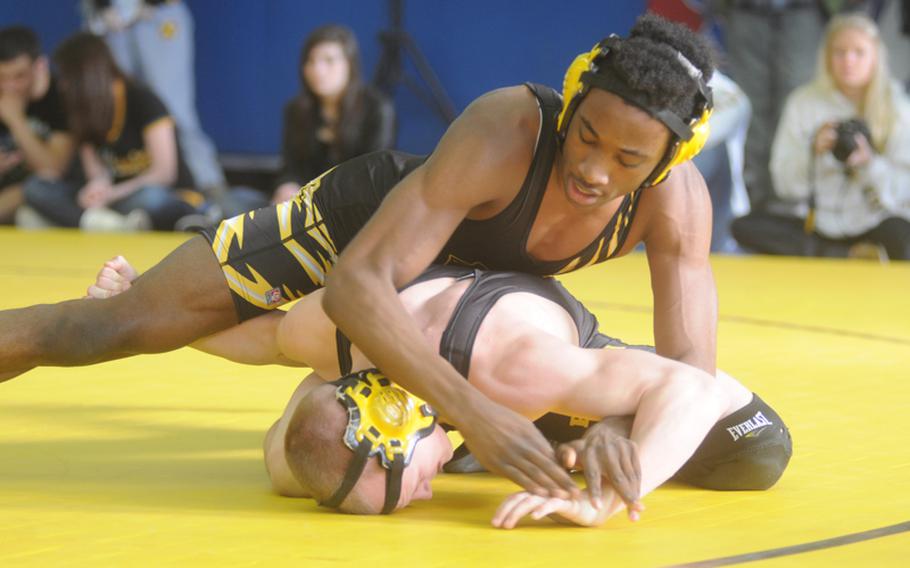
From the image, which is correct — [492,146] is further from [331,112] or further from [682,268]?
[331,112]

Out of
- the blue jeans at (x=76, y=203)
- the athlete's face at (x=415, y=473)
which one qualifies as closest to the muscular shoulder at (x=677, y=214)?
the athlete's face at (x=415, y=473)

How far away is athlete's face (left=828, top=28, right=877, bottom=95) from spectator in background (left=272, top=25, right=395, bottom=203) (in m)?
2.26

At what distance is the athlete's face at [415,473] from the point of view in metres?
2.61

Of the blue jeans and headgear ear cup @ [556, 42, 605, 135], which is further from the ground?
headgear ear cup @ [556, 42, 605, 135]

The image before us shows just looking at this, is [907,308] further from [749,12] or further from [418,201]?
[418,201]

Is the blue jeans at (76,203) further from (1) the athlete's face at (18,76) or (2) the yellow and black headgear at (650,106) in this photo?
(2) the yellow and black headgear at (650,106)

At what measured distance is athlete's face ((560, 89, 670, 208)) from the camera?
2.61 meters

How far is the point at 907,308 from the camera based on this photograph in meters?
5.71

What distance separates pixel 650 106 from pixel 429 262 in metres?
0.46

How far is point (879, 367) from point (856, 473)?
1399 mm

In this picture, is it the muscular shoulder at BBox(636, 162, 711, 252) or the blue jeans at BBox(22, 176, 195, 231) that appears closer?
the muscular shoulder at BBox(636, 162, 711, 252)

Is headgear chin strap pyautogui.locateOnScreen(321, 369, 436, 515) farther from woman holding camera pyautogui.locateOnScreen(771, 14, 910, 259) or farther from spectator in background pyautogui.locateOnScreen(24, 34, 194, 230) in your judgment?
spectator in background pyautogui.locateOnScreen(24, 34, 194, 230)

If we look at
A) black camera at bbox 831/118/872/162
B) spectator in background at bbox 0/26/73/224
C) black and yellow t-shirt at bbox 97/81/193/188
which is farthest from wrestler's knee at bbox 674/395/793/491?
spectator in background at bbox 0/26/73/224

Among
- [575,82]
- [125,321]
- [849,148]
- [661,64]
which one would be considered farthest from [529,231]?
[849,148]
